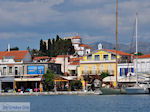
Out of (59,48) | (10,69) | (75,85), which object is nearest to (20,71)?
(10,69)

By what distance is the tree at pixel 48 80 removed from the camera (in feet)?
302

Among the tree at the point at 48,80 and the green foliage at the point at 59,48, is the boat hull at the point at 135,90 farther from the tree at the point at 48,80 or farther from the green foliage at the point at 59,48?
the green foliage at the point at 59,48

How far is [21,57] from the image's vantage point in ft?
329

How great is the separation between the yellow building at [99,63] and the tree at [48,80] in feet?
24.0

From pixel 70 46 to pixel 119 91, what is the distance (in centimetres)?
5578

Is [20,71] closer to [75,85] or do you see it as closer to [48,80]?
[48,80]

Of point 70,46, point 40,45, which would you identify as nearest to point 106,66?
point 70,46

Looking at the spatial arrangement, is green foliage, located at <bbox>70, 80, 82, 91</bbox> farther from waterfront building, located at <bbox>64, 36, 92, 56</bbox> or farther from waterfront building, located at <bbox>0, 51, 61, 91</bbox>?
waterfront building, located at <bbox>64, 36, 92, 56</bbox>

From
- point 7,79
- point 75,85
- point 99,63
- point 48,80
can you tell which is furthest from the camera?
point 99,63

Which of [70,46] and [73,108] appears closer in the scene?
[73,108]

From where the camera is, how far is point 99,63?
320 ft

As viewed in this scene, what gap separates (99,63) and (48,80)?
11196mm

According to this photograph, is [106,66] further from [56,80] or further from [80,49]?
[80,49]

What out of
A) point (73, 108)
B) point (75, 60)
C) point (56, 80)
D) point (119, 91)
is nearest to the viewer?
point (73, 108)
